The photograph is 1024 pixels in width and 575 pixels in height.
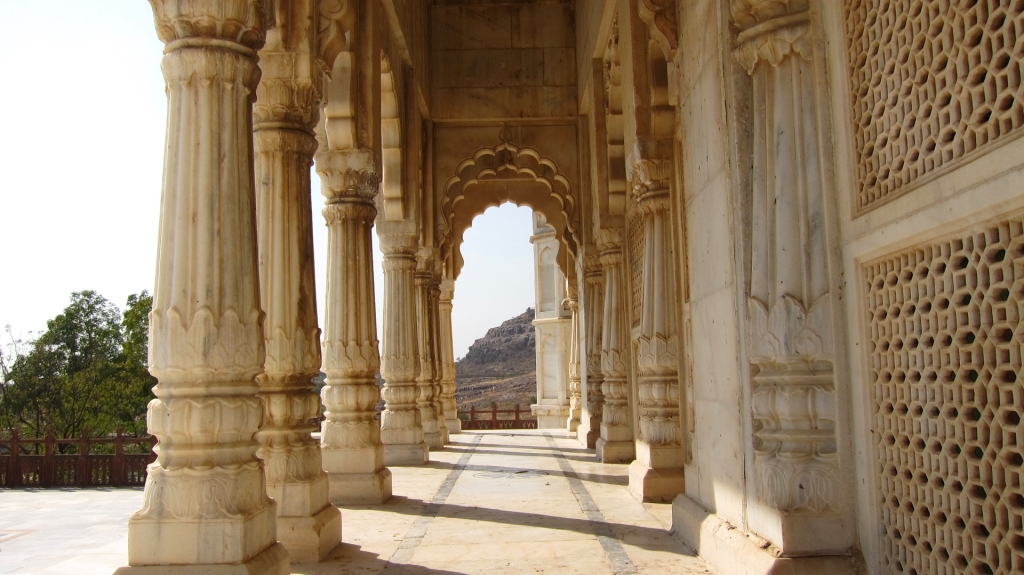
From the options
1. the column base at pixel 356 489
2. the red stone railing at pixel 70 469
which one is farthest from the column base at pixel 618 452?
the red stone railing at pixel 70 469

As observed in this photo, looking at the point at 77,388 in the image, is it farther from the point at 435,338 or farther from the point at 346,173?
the point at 346,173

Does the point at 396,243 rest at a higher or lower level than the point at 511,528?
higher

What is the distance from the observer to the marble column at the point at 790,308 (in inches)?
141

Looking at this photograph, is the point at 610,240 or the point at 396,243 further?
the point at 396,243

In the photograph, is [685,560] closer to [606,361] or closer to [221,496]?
[221,496]

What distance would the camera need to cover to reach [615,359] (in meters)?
10.3

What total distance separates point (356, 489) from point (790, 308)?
4803 mm

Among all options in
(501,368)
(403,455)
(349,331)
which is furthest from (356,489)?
(501,368)

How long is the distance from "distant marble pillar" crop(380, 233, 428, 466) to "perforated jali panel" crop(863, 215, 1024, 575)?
8358mm

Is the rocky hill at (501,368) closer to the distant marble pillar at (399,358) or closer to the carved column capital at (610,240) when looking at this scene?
the distant marble pillar at (399,358)

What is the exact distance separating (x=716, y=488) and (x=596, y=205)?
249 inches

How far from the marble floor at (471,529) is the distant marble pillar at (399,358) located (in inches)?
19.1

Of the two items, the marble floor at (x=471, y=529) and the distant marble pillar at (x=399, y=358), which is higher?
the distant marble pillar at (x=399, y=358)

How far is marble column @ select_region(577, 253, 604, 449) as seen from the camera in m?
12.7
